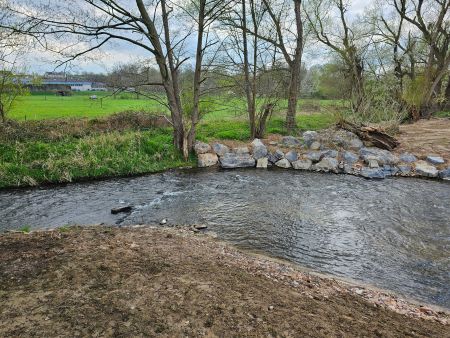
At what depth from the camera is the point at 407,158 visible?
15.7 meters

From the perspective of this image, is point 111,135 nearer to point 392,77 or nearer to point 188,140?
point 188,140

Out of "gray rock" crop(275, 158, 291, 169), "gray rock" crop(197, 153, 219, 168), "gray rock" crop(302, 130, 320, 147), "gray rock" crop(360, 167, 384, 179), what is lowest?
"gray rock" crop(360, 167, 384, 179)

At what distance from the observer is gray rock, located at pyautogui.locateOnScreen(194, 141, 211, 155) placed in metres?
16.4

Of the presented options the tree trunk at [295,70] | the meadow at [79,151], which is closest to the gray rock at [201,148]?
the meadow at [79,151]

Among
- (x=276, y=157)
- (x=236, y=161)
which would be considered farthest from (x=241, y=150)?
(x=276, y=157)

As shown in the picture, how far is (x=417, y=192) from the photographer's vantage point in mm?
12516

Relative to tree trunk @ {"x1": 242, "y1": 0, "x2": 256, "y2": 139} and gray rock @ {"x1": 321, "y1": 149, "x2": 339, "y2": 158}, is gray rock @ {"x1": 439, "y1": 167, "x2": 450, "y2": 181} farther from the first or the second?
tree trunk @ {"x1": 242, "y1": 0, "x2": 256, "y2": 139}

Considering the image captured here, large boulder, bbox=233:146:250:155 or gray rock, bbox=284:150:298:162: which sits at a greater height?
large boulder, bbox=233:146:250:155

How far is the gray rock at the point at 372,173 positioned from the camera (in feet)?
47.6

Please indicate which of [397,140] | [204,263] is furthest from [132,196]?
[397,140]

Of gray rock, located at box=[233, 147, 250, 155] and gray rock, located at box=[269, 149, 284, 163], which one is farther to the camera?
gray rock, located at box=[233, 147, 250, 155]

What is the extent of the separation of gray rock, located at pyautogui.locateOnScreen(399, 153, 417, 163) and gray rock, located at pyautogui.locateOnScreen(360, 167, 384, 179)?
161cm

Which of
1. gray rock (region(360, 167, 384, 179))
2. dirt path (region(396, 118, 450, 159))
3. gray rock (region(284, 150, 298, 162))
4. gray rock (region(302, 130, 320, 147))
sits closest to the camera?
gray rock (region(360, 167, 384, 179))

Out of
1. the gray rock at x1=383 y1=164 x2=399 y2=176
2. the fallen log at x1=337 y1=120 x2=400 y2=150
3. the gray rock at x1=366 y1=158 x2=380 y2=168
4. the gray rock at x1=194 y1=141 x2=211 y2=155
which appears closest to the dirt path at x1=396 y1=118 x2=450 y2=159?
the fallen log at x1=337 y1=120 x2=400 y2=150
